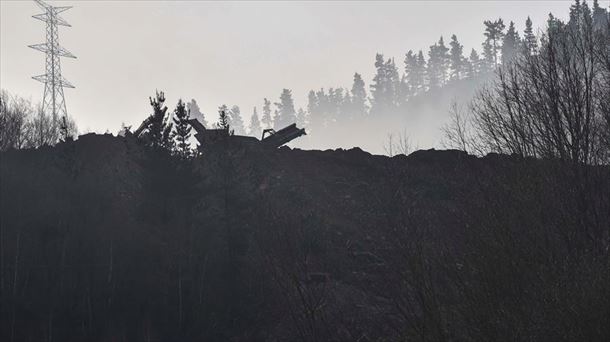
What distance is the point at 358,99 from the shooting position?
115938mm

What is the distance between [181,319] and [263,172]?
12.2 metres

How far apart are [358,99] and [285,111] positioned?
19226mm

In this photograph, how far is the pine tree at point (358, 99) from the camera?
11412cm

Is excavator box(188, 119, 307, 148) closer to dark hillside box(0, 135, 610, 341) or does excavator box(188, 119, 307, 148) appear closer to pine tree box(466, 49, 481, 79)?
dark hillside box(0, 135, 610, 341)

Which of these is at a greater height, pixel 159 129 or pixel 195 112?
Result: pixel 195 112

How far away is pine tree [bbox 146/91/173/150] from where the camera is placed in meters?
22.4

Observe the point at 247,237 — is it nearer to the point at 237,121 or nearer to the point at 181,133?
the point at 181,133

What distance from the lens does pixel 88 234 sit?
23.2m

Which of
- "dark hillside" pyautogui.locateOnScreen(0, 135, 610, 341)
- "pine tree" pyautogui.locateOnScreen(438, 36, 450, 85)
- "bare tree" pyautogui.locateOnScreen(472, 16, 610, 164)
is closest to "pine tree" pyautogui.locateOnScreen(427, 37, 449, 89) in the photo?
"pine tree" pyautogui.locateOnScreen(438, 36, 450, 85)

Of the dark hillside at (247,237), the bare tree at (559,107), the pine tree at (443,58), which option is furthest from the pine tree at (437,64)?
the bare tree at (559,107)

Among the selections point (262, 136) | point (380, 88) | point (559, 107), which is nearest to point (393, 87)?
point (380, 88)

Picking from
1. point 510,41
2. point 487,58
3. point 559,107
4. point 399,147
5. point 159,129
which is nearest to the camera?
point 559,107

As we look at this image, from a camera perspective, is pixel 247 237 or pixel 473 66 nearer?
pixel 247 237

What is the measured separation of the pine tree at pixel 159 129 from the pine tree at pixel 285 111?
84651 millimetres
